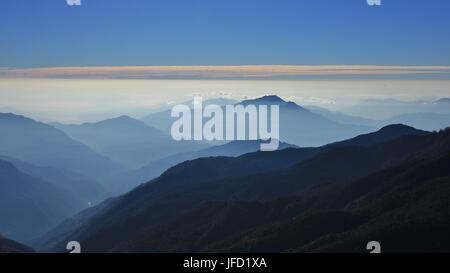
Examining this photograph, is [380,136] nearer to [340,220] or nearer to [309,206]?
[309,206]

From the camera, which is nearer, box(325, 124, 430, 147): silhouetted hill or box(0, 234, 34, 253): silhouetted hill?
box(0, 234, 34, 253): silhouetted hill

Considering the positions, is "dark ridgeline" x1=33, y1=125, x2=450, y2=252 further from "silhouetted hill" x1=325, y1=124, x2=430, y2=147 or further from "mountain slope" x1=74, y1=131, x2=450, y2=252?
"silhouetted hill" x1=325, y1=124, x2=430, y2=147

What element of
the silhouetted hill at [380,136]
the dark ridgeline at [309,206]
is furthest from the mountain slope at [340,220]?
the silhouetted hill at [380,136]

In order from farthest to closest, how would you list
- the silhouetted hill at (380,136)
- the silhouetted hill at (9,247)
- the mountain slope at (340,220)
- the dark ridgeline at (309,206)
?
the silhouetted hill at (380,136) → the silhouetted hill at (9,247) → the dark ridgeline at (309,206) → the mountain slope at (340,220)

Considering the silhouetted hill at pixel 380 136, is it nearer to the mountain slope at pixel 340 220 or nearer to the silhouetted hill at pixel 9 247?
the mountain slope at pixel 340 220

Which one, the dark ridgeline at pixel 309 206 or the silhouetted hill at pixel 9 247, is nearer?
the dark ridgeline at pixel 309 206

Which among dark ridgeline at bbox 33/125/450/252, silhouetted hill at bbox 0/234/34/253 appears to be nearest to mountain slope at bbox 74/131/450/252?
dark ridgeline at bbox 33/125/450/252

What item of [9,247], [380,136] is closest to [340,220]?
[9,247]

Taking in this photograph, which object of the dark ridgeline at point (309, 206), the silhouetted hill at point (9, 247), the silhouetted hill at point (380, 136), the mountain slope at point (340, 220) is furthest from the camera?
the silhouetted hill at point (380, 136)

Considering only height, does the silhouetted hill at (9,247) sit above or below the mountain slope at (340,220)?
below
